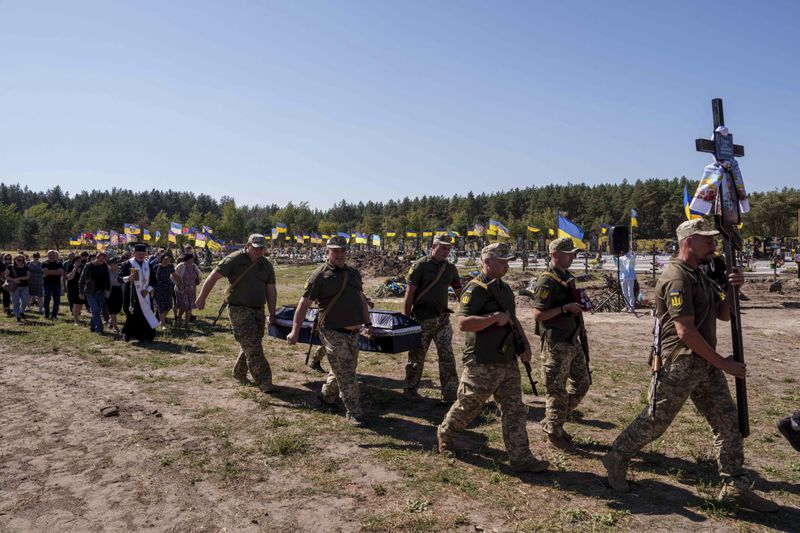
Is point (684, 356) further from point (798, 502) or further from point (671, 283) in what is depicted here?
point (798, 502)

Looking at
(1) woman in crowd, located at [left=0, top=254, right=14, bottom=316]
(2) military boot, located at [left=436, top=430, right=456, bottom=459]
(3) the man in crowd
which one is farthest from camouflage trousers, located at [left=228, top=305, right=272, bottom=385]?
(1) woman in crowd, located at [left=0, top=254, right=14, bottom=316]

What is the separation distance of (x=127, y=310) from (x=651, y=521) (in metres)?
11.0

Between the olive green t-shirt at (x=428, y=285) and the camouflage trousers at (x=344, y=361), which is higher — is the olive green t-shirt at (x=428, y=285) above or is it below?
above

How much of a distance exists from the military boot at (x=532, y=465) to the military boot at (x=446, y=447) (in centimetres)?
65

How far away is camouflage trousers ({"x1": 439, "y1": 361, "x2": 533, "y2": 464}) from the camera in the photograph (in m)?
4.80

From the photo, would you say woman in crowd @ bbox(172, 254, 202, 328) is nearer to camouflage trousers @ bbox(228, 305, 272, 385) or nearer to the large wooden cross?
camouflage trousers @ bbox(228, 305, 272, 385)

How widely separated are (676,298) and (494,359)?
158 centimetres

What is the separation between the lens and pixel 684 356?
416cm

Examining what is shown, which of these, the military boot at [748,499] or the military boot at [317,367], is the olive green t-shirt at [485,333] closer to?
the military boot at [748,499]

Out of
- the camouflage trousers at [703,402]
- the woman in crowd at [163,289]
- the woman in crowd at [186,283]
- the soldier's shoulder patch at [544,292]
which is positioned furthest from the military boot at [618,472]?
A: the woman in crowd at [163,289]

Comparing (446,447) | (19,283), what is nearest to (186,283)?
(19,283)

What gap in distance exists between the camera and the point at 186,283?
13.2m

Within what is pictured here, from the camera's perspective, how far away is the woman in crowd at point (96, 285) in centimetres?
1241

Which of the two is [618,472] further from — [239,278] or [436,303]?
[239,278]
